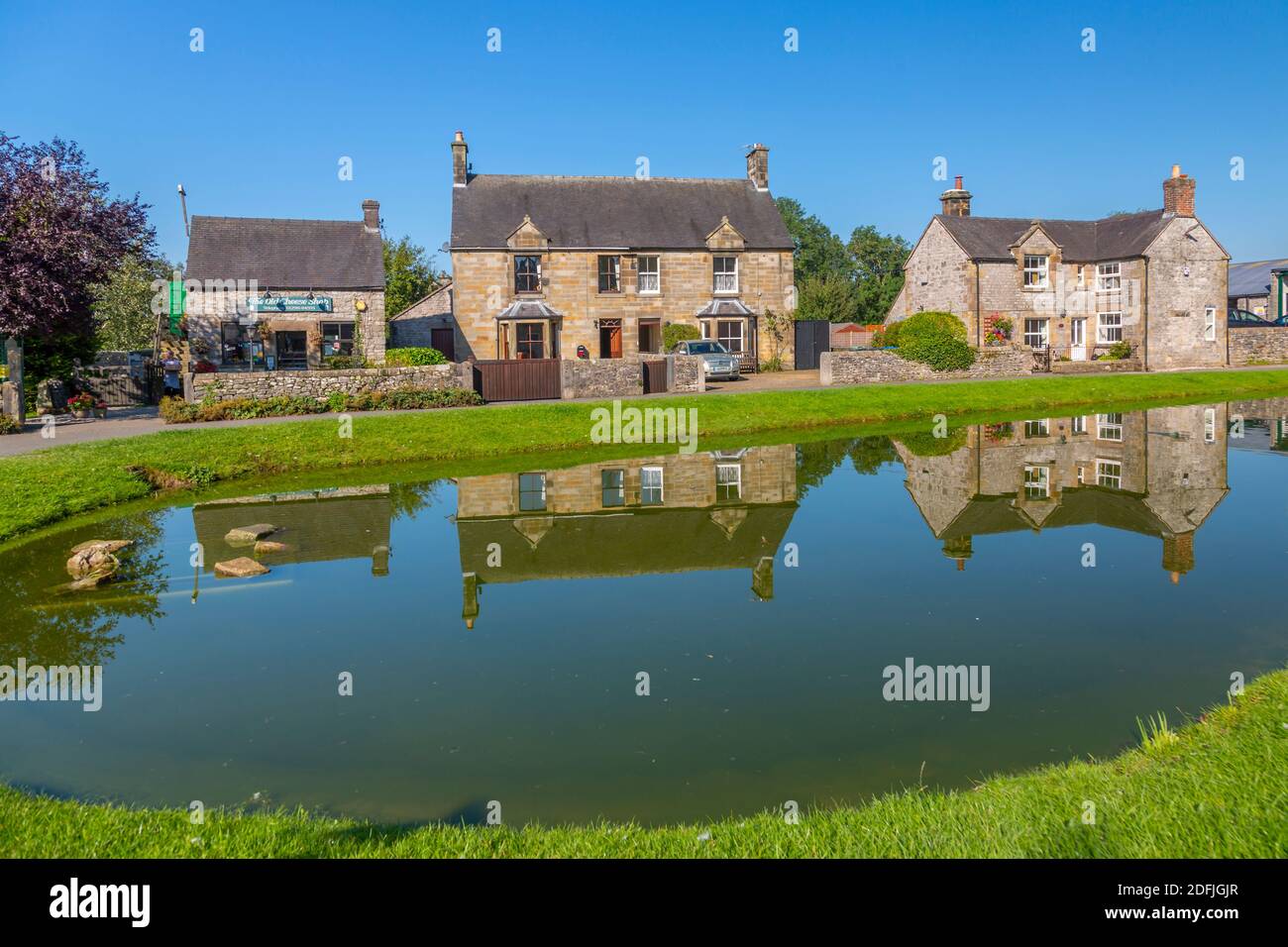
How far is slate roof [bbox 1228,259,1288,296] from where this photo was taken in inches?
2710

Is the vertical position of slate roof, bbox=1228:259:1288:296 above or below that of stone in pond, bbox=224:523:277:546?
above

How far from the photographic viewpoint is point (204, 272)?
42.4 m

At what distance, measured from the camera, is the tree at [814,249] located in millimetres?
110312

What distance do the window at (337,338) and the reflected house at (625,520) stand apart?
76.1 feet

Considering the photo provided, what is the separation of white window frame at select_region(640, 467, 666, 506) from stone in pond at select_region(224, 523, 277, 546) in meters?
6.80

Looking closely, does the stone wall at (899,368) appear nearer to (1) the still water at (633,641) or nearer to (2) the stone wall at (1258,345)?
(2) the stone wall at (1258,345)

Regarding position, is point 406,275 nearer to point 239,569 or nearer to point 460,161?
point 460,161

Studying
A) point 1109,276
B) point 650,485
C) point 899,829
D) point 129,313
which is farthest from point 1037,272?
point 129,313

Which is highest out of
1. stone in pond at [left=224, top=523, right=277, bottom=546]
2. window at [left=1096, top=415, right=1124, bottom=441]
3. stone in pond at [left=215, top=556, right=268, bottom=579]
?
window at [left=1096, top=415, right=1124, bottom=441]

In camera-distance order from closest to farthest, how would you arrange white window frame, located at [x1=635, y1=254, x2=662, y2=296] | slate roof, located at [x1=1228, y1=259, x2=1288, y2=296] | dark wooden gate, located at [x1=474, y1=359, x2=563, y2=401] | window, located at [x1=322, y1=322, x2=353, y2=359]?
1. dark wooden gate, located at [x1=474, y1=359, x2=563, y2=401]
2. window, located at [x1=322, y1=322, x2=353, y2=359]
3. white window frame, located at [x1=635, y1=254, x2=662, y2=296]
4. slate roof, located at [x1=1228, y1=259, x2=1288, y2=296]

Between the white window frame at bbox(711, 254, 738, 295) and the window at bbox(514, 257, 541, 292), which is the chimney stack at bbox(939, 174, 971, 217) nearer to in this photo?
the white window frame at bbox(711, 254, 738, 295)

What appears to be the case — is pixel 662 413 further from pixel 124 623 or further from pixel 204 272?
pixel 204 272

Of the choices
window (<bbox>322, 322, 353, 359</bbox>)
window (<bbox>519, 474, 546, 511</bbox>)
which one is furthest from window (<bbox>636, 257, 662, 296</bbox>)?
window (<bbox>519, 474, 546, 511</bbox>)
